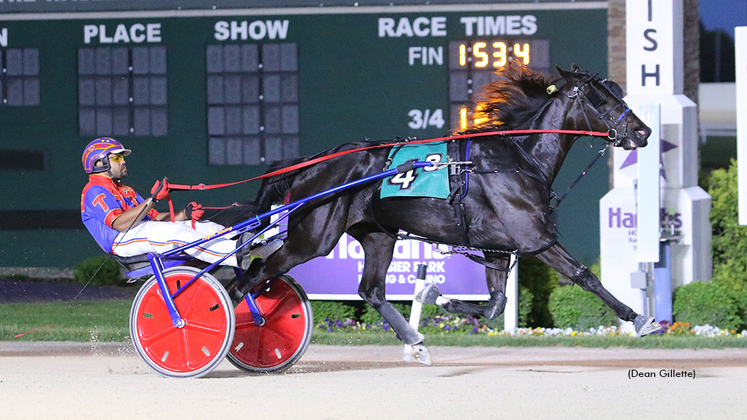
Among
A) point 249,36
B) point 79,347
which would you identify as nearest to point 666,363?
point 79,347

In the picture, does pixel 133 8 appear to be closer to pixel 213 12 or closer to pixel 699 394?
pixel 213 12

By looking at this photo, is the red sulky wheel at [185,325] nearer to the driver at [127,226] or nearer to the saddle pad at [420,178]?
the driver at [127,226]

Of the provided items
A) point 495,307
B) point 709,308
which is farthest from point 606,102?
point 709,308

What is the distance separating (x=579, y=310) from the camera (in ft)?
28.2

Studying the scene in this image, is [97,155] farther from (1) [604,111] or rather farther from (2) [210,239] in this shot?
(1) [604,111]

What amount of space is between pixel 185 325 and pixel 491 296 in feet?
5.67

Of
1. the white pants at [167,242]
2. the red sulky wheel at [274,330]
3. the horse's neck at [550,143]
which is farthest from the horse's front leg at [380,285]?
the horse's neck at [550,143]

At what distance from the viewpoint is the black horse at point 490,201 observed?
17.7 feet

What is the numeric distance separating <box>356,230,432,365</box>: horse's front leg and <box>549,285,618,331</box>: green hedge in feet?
10.0

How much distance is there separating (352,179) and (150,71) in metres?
4.77

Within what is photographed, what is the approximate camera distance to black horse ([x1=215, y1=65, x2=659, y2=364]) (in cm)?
540

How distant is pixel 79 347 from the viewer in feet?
25.7

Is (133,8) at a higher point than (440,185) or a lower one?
higher

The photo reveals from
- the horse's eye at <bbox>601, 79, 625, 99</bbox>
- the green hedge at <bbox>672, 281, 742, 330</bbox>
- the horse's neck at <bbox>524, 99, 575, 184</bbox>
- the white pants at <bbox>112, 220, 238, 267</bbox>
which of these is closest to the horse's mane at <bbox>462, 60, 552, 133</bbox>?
the horse's neck at <bbox>524, 99, 575, 184</bbox>
